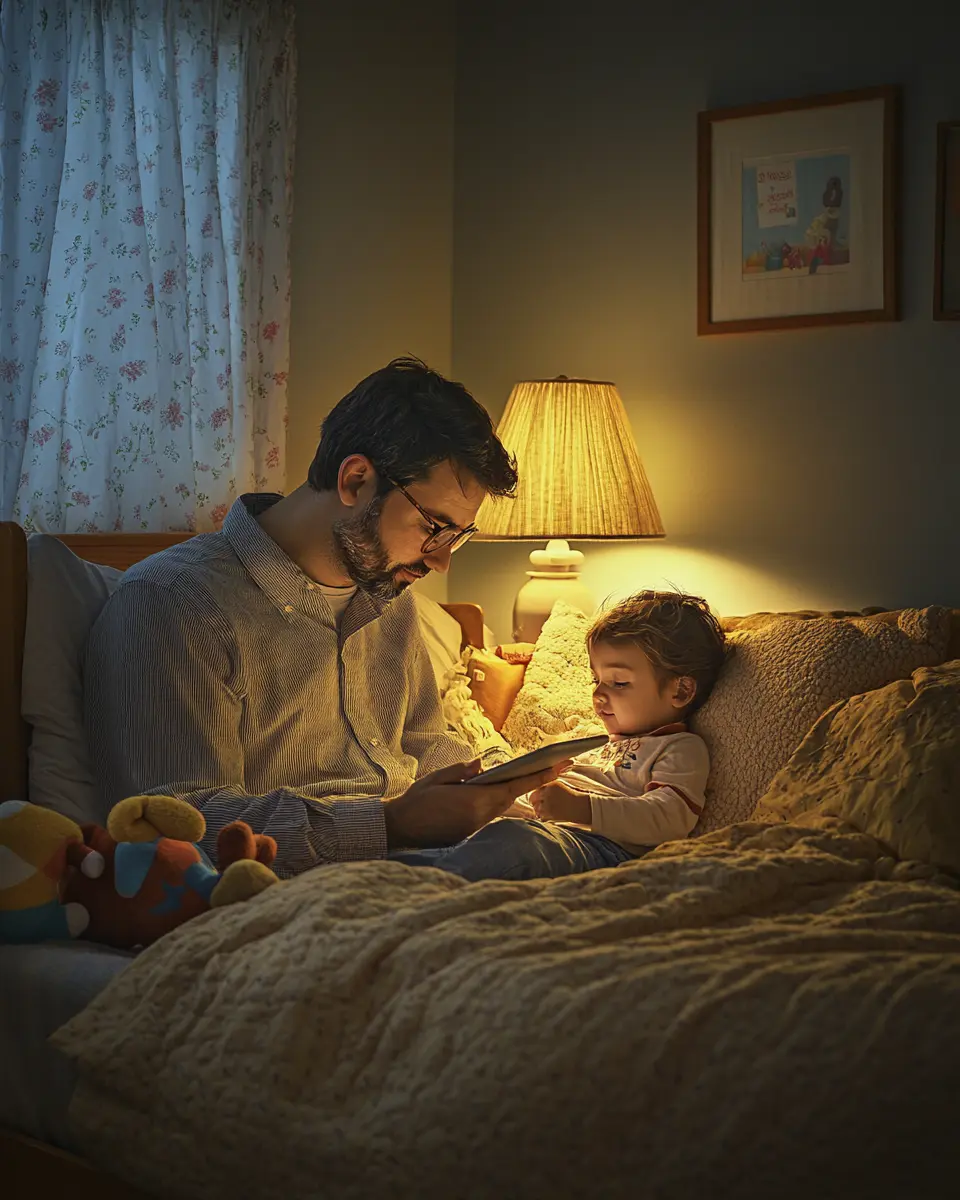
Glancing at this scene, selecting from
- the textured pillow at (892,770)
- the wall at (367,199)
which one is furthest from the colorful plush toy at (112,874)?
the wall at (367,199)

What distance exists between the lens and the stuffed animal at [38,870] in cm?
145

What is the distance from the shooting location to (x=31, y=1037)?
4.55 ft

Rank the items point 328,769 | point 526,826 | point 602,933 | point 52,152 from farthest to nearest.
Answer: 1. point 52,152
2. point 328,769
3. point 526,826
4. point 602,933

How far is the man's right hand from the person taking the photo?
5.64 ft

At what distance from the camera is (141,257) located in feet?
8.61

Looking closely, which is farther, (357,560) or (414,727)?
(414,727)

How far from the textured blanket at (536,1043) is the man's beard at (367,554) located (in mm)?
703

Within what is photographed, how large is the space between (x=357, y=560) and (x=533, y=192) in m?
1.65

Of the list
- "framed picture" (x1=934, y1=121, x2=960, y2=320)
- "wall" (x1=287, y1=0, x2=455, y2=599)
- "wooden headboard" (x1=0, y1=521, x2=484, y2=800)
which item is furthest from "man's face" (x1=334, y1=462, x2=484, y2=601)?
"framed picture" (x1=934, y1=121, x2=960, y2=320)

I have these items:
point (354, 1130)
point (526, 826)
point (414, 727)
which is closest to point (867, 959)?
point (354, 1130)

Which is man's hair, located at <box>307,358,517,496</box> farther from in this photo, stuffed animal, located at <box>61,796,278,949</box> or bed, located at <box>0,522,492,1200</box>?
bed, located at <box>0,522,492,1200</box>

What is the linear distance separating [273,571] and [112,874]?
0.59 meters

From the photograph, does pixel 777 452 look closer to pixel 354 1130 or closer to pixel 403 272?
pixel 403 272

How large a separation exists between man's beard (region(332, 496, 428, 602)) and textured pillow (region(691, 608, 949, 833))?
55cm
